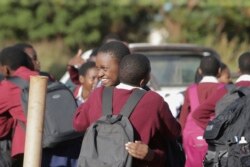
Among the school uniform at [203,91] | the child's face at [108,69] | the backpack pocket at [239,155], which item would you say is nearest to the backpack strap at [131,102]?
the child's face at [108,69]

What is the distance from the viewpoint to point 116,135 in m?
5.62

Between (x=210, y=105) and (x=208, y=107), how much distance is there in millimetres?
30

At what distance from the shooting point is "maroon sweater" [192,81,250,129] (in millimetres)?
7230

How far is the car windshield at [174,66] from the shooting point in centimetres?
1128

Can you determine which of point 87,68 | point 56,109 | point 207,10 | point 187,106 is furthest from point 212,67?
point 207,10

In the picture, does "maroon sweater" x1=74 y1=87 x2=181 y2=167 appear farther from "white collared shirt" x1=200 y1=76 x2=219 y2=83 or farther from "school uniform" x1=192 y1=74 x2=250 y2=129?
"white collared shirt" x1=200 y1=76 x2=219 y2=83

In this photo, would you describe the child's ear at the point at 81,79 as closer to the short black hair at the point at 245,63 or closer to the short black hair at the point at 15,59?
the short black hair at the point at 15,59

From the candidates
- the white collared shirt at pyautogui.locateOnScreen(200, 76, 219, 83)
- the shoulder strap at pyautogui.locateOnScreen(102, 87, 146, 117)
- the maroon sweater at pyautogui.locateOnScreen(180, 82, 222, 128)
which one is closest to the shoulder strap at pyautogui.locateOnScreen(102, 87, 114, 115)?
the shoulder strap at pyautogui.locateOnScreen(102, 87, 146, 117)

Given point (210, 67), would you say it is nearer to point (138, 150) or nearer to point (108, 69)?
point (108, 69)

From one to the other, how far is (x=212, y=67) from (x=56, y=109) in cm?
213

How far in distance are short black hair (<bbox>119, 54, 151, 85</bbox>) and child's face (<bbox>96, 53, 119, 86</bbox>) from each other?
19cm

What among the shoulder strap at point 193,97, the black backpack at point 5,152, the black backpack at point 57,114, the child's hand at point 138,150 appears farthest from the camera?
the shoulder strap at point 193,97

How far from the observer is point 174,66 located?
11445mm

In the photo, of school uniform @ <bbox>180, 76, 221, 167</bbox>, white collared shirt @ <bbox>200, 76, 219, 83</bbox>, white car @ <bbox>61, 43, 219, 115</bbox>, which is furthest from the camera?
white car @ <bbox>61, 43, 219, 115</bbox>
